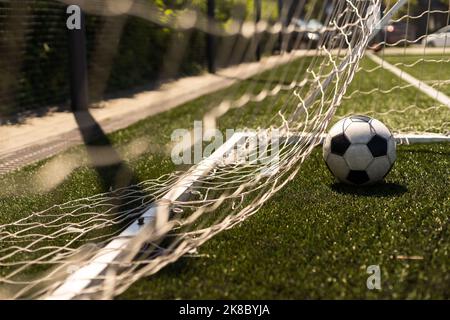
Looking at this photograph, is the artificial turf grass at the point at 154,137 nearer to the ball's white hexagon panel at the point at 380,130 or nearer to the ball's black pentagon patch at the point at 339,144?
the ball's black pentagon patch at the point at 339,144

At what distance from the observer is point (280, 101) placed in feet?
33.5

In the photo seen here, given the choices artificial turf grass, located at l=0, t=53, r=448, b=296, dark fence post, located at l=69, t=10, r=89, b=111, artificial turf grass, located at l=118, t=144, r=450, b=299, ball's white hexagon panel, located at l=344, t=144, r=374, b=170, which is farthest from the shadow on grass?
dark fence post, located at l=69, t=10, r=89, b=111

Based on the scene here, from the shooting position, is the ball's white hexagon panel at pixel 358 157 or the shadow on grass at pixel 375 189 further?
the ball's white hexagon panel at pixel 358 157

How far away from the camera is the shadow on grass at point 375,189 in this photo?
14.2 ft

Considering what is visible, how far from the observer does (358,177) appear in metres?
4.47

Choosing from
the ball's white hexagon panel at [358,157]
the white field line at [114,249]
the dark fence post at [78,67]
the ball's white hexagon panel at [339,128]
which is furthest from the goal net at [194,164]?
the dark fence post at [78,67]

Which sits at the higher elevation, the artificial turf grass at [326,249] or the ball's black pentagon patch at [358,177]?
the ball's black pentagon patch at [358,177]

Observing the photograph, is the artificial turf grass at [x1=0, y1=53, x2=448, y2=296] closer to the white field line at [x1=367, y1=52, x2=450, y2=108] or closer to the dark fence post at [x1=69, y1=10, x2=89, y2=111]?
the white field line at [x1=367, y1=52, x2=450, y2=108]

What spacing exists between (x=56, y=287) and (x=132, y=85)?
34.0 feet

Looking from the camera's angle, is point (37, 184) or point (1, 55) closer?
point (37, 184)

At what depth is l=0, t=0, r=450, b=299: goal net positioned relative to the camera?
127 inches
